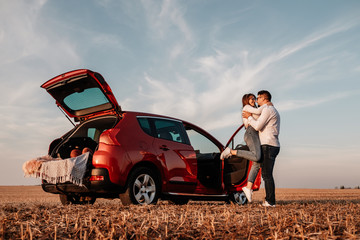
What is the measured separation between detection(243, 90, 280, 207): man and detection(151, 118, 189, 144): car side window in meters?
1.52

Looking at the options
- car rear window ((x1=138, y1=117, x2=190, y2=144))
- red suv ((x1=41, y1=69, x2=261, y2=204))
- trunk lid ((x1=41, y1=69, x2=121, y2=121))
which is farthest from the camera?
car rear window ((x1=138, y1=117, x2=190, y2=144))

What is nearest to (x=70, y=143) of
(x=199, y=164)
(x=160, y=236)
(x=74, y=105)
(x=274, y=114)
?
(x=74, y=105)

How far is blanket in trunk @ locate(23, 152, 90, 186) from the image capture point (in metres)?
5.62

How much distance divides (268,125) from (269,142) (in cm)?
29

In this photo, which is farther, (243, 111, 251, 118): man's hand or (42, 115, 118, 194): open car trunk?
(42, 115, 118, 194): open car trunk

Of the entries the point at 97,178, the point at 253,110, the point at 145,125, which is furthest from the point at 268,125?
the point at 97,178

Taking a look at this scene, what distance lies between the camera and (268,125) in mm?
6250

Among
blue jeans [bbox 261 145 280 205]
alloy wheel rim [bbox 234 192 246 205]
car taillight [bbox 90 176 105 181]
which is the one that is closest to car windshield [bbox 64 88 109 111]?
car taillight [bbox 90 176 105 181]

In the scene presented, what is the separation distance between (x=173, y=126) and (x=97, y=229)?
156 inches

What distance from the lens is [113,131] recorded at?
19.2ft

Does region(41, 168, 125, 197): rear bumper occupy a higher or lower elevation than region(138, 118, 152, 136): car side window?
lower

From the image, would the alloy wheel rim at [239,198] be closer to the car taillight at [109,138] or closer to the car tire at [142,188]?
the car tire at [142,188]

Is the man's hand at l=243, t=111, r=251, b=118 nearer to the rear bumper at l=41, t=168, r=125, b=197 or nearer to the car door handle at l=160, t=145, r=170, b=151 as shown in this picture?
the car door handle at l=160, t=145, r=170, b=151

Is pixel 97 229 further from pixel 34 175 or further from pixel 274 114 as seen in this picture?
pixel 274 114
